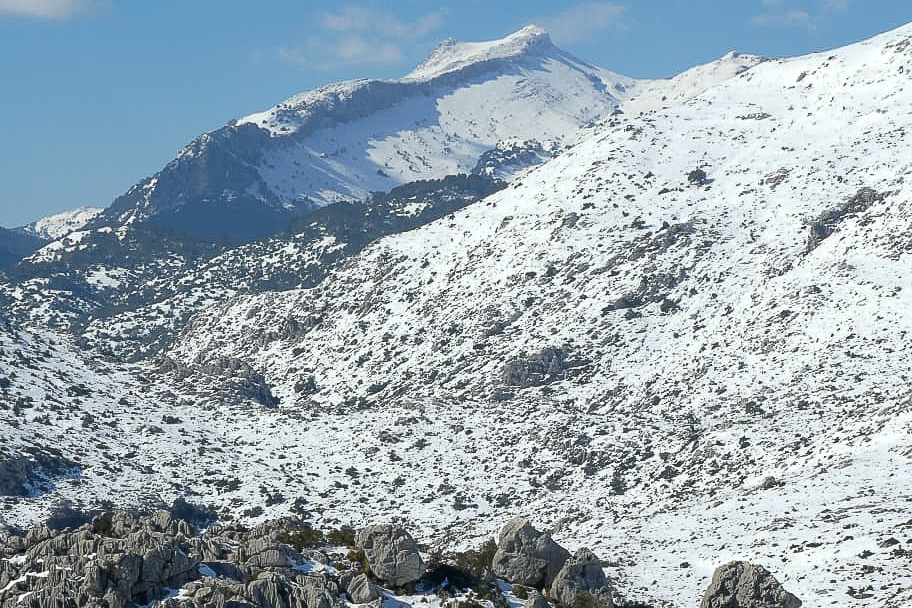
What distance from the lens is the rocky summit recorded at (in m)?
53.6

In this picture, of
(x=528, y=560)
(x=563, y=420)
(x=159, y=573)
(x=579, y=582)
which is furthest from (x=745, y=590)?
(x=563, y=420)

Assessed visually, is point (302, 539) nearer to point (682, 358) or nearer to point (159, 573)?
point (159, 573)

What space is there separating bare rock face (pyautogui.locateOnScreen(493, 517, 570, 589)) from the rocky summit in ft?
0.53

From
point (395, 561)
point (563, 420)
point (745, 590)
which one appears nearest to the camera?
point (745, 590)

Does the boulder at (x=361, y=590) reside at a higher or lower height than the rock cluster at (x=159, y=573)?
lower

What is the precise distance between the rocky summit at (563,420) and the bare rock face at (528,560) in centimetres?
16

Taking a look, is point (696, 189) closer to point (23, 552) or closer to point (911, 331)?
point (911, 331)

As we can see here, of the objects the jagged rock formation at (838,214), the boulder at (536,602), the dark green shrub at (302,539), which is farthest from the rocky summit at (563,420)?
the jagged rock formation at (838,214)

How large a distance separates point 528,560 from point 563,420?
219ft

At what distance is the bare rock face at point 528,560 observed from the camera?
184 ft

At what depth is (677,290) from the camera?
15025cm

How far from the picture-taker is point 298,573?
2000 inches

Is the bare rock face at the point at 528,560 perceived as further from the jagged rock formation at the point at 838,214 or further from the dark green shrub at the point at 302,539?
the jagged rock formation at the point at 838,214

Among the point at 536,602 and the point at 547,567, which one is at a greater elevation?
the point at 547,567
